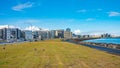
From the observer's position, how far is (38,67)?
2309 cm

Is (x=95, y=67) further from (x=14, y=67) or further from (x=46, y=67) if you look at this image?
(x=14, y=67)

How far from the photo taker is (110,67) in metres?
23.5

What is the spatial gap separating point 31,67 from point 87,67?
5.99 meters

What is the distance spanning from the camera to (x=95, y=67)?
23312 mm

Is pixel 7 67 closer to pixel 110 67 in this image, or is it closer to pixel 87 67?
pixel 87 67

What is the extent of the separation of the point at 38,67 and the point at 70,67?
134 inches

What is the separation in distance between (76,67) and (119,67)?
15.3ft

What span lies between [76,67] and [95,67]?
2.04 meters

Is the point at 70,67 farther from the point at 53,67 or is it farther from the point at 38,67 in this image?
the point at 38,67

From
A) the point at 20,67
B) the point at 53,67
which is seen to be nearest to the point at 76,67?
the point at 53,67

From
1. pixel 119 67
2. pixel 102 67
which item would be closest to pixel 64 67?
pixel 102 67

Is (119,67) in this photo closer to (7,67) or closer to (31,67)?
(31,67)

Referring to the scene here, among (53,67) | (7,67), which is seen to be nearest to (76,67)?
(53,67)

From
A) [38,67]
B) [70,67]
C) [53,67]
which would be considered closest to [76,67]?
[70,67]
